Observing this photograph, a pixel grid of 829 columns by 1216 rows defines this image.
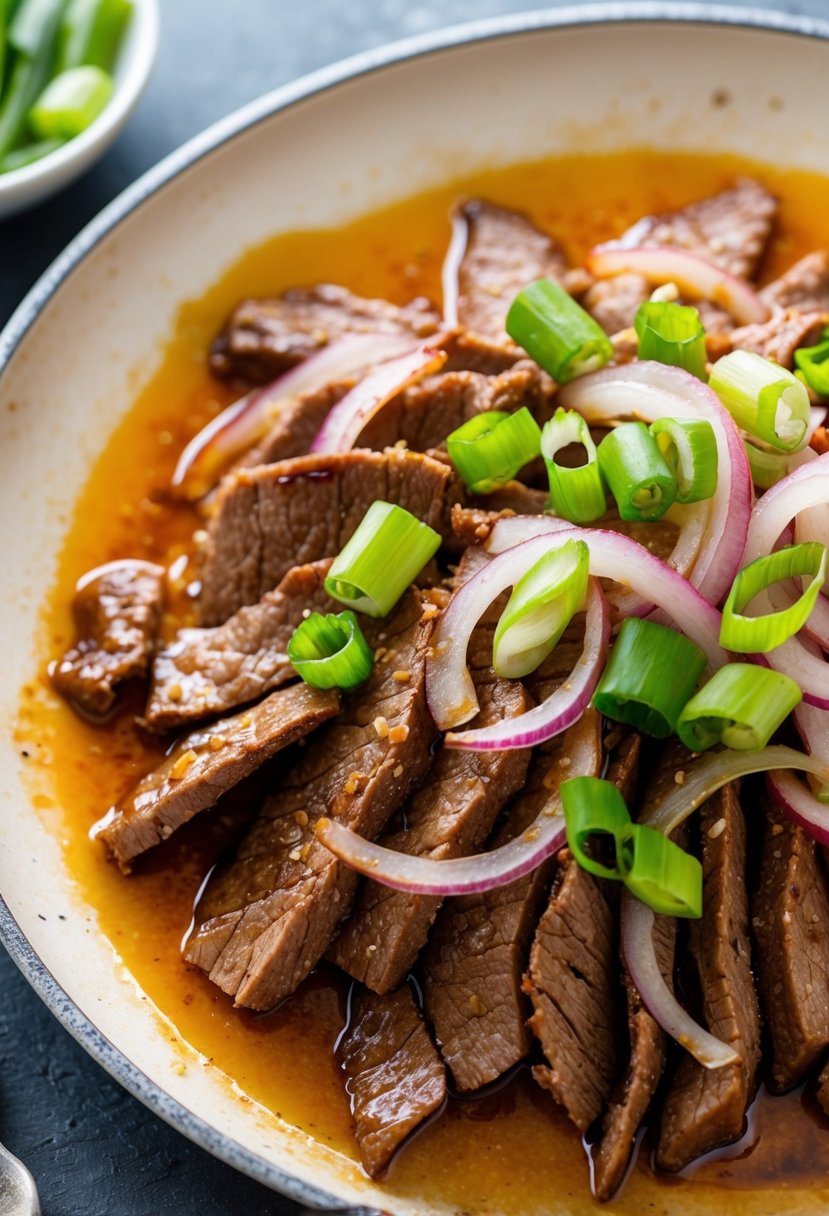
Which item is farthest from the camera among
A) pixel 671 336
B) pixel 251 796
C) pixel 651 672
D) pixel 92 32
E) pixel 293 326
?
pixel 92 32

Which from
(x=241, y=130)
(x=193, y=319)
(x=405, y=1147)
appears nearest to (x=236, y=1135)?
(x=405, y=1147)

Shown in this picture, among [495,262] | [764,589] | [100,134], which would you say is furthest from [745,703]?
[100,134]

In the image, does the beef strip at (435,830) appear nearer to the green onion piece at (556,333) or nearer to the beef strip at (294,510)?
the beef strip at (294,510)

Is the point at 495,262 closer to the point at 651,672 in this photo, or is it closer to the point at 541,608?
the point at 541,608

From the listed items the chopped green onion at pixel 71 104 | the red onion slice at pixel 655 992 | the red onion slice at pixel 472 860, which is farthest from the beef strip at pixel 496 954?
the chopped green onion at pixel 71 104

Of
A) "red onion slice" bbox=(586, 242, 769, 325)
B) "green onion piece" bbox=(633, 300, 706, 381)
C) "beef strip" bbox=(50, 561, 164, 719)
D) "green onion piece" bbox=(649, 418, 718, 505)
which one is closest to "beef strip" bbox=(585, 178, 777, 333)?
"red onion slice" bbox=(586, 242, 769, 325)

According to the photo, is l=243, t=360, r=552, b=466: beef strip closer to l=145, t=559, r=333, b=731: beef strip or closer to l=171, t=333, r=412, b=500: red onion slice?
l=171, t=333, r=412, b=500: red onion slice

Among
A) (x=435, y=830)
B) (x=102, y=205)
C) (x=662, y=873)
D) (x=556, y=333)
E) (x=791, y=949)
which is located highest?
(x=102, y=205)
